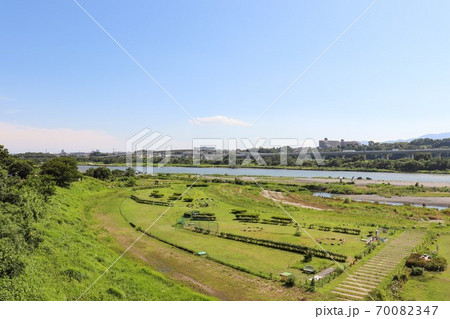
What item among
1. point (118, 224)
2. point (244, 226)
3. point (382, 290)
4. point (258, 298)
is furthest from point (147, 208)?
point (382, 290)

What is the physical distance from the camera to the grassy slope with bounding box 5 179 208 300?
38.2 feet

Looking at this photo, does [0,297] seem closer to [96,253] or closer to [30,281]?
[30,281]

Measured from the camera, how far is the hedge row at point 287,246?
18.5 meters

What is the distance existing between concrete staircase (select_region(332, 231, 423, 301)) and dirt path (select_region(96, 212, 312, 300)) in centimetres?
195

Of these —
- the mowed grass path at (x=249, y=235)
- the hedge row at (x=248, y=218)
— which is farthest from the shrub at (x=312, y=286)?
the hedge row at (x=248, y=218)

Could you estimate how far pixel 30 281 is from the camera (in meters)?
11.0

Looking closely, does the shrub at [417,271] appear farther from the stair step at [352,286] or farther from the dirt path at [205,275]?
the dirt path at [205,275]

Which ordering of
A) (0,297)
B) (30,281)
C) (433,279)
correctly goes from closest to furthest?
(0,297)
(30,281)
(433,279)

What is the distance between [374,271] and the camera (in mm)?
16062

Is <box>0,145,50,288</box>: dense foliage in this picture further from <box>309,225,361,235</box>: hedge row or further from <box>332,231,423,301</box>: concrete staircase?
<box>309,225,361,235</box>: hedge row

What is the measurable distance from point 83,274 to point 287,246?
12485mm

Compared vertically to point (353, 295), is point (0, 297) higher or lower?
higher

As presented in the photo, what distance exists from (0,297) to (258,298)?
31.3ft

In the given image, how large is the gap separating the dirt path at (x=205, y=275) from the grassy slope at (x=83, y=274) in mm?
895
